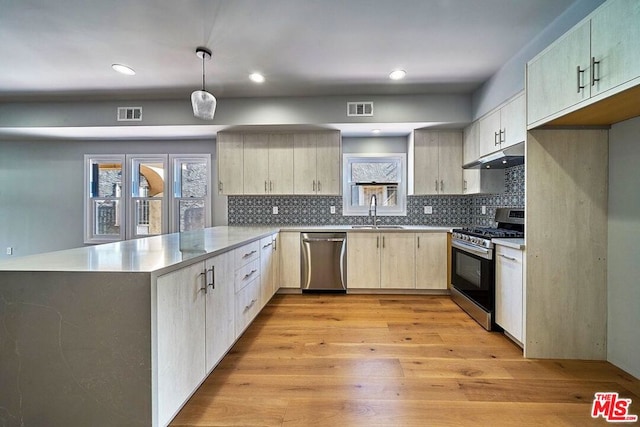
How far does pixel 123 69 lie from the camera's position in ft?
9.25

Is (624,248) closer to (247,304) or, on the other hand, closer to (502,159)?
(502,159)

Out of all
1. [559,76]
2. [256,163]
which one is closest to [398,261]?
[256,163]

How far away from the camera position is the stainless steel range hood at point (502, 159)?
2650 millimetres

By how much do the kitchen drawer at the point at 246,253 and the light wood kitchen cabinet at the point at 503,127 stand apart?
241cm

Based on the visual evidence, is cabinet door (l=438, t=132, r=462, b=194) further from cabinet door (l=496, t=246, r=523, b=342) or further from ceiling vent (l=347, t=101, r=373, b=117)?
cabinet door (l=496, t=246, r=523, b=342)

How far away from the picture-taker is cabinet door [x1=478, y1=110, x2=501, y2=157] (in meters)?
2.87

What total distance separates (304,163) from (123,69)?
7.00ft

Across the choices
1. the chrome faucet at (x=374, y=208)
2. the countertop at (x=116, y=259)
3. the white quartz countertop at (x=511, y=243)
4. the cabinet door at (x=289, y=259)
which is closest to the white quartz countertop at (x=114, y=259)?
the countertop at (x=116, y=259)

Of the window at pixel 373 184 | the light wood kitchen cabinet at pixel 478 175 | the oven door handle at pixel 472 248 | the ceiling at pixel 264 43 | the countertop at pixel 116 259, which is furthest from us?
the window at pixel 373 184

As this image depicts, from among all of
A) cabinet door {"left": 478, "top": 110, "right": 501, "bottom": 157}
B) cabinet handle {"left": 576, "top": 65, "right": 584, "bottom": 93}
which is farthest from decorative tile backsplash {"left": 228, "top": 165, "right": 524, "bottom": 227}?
cabinet handle {"left": 576, "top": 65, "right": 584, "bottom": 93}

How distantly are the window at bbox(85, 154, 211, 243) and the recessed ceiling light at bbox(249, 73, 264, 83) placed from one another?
1.69 m

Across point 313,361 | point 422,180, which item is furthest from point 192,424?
point 422,180

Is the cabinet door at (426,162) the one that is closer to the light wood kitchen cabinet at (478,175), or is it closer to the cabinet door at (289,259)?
the light wood kitchen cabinet at (478,175)

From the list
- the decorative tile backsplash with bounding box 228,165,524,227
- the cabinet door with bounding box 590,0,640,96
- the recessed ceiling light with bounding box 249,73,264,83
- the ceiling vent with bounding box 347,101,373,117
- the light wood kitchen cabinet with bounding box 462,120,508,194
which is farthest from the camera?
the decorative tile backsplash with bounding box 228,165,524,227
